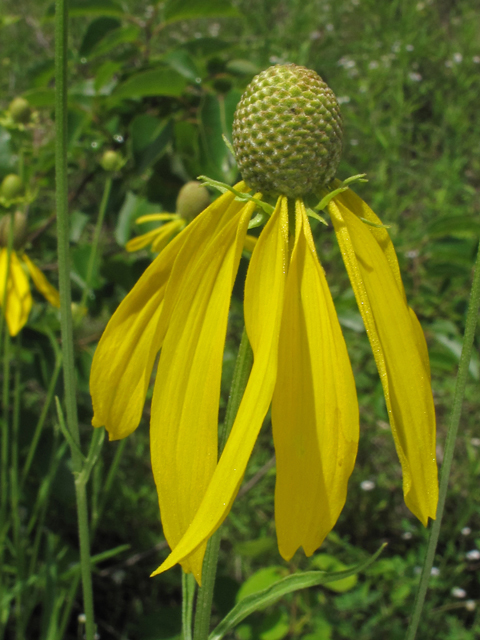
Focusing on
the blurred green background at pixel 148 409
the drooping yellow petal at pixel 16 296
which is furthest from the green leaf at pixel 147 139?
the drooping yellow petal at pixel 16 296

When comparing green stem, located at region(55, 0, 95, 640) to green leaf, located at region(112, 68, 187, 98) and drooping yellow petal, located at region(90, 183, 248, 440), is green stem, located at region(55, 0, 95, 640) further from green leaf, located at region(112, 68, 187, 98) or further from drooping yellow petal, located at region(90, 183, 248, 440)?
green leaf, located at region(112, 68, 187, 98)

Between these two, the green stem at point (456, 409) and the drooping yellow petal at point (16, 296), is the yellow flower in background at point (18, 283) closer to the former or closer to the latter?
the drooping yellow petal at point (16, 296)

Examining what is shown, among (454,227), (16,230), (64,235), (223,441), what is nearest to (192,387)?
(223,441)

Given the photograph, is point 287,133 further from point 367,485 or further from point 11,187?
point 367,485

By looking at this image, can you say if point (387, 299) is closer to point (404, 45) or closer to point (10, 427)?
point (10, 427)

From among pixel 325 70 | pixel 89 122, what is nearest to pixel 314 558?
pixel 89 122

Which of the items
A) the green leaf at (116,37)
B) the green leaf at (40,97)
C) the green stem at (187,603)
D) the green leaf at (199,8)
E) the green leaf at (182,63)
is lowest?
the green stem at (187,603)
